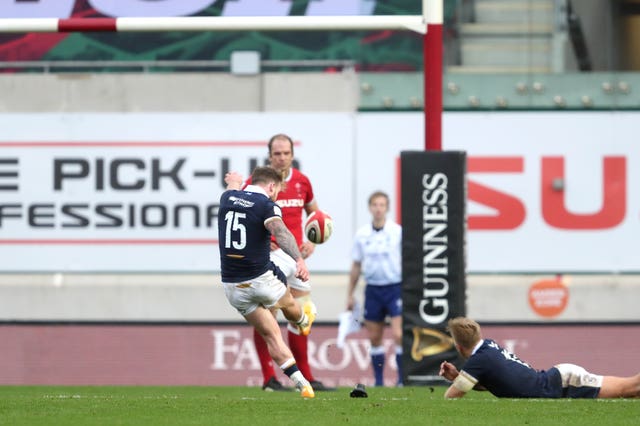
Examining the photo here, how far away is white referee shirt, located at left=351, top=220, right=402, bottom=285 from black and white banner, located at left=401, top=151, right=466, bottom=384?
2062mm

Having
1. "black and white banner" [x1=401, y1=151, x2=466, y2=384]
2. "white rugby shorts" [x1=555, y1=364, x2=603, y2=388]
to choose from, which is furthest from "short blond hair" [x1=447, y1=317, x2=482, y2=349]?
"black and white banner" [x1=401, y1=151, x2=466, y2=384]

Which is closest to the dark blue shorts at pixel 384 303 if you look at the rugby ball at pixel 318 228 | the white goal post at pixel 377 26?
the white goal post at pixel 377 26

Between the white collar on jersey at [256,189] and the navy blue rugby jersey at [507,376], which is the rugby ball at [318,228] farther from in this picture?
the navy blue rugby jersey at [507,376]

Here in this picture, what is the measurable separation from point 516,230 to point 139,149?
451 cm

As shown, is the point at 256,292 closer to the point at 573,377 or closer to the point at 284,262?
the point at 284,262

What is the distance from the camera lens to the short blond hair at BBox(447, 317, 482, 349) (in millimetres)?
10055

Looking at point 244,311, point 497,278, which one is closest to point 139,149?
point 497,278

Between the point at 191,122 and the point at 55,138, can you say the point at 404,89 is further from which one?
the point at 55,138

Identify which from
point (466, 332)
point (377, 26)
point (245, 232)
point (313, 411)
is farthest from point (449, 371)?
point (377, 26)

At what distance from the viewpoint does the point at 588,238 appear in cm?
1781

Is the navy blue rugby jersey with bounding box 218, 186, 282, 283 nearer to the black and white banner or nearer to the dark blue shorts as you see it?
the black and white banner

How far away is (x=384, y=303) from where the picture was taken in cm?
1494

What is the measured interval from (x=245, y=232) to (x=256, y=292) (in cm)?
44

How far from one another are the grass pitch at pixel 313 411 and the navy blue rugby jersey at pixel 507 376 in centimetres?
14
